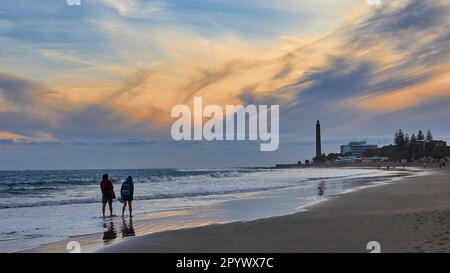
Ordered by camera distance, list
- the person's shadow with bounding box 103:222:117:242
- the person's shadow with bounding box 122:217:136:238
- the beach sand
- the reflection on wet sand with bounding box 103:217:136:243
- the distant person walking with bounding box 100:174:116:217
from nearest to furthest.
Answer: the beach sand < the person's shadow with bounding box 103:222:117:242 < the reflection on wet sand with bounding box 103:217:136:243 < the person's shadow with bounding box 122:217:136:238 < the distant person walking with bounding box 100:174:116:217

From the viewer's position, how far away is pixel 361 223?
13.3 metres

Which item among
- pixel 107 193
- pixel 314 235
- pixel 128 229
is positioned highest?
pixel 107 193

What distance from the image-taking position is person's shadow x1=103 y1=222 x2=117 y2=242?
12.9m

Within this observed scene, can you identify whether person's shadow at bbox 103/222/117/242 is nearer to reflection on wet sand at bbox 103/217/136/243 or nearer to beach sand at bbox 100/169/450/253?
reflection on wet sand at bbox 103/217/136/243

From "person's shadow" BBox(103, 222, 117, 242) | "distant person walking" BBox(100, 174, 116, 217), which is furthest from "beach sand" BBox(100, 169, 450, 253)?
"distant person walking" BBox(100, 174, 116, 217)

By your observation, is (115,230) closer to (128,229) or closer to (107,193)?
(128,229)

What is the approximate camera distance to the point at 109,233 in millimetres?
13969

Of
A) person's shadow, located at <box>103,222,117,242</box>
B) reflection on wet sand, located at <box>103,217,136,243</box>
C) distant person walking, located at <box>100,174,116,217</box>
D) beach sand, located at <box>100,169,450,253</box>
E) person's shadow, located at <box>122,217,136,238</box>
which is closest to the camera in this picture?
beach sand, located at <box>100,169,450,253</box>

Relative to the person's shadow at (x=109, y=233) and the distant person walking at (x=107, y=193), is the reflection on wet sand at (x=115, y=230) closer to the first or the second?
the person's shadow at (x=109, y=233)

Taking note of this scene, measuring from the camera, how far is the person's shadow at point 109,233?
Answer: 12904 millimetres

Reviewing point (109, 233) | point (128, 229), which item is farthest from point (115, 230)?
point (109, 233)

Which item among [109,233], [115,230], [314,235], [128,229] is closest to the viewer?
[314,235]
